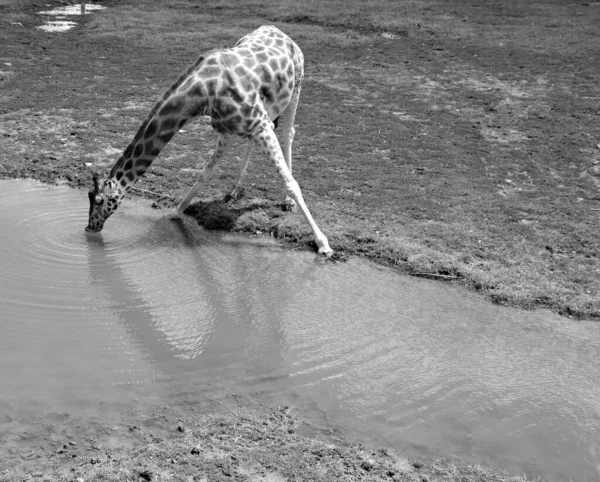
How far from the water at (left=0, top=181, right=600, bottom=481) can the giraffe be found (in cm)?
47

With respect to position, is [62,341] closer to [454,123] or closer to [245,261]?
[245,261]

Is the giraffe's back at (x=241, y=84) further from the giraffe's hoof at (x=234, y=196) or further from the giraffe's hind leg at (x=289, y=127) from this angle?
the giraffe's hoof at (x=234, y=196)

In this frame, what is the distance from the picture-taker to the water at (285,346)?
5.33 m

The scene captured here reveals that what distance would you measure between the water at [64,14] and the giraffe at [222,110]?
9.90 m

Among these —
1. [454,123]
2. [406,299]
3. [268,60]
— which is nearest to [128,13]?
[454,123]

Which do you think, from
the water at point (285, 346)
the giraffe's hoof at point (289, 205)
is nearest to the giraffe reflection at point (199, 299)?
the water at point (285, 346)

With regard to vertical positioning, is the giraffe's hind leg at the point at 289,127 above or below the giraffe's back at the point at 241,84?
below

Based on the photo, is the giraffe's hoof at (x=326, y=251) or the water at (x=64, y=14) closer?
the giraffe's hoof at (x=326, y=251)

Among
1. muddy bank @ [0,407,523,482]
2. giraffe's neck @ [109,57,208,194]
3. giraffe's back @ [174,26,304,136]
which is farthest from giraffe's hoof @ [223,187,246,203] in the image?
muddy bank @ [0,407,523,482]

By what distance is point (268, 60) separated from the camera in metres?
7.89

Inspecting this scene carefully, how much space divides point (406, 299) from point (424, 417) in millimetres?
1699

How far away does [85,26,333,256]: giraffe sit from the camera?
7.45m

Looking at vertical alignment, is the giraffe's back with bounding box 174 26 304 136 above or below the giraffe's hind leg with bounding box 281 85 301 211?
above

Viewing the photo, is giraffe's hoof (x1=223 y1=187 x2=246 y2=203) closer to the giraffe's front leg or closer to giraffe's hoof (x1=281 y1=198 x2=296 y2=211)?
the giraffe's front leg
